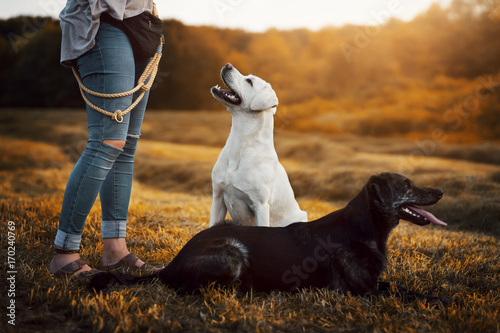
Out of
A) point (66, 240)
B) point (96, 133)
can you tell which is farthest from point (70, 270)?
point (96, 133)

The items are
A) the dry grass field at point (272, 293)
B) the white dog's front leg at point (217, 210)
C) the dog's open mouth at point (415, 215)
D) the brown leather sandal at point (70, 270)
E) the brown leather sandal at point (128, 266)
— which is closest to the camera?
the dry grass field at point (272, 293)

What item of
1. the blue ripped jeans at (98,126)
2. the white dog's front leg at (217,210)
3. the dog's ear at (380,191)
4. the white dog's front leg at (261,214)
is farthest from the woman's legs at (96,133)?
the dog's ear at (380,191)

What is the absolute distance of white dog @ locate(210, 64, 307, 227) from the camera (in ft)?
10.9

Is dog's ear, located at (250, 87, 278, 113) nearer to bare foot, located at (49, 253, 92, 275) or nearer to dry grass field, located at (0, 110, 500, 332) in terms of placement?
dry grass field, located at (0, 110, 500, 332)

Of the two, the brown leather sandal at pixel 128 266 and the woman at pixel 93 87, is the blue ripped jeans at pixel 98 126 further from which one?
the brown leather sandal at pixel 128 266

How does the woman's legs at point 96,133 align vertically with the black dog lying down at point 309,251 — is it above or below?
above

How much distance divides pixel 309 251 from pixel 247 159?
1.05 meters

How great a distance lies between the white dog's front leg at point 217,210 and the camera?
11.6ft

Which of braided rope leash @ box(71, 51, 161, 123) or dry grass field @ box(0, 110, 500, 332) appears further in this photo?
braided rope leash @ box(71, 51, 161, 123)

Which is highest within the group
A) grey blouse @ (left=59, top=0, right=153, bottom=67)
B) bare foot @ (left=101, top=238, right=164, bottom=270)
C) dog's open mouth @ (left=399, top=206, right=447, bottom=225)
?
grey blouse @ (left=59, top=0, right=153, bottom=67)

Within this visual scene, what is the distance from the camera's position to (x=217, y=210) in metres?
3.55

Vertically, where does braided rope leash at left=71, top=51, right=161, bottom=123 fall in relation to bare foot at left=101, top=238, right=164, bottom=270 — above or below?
above

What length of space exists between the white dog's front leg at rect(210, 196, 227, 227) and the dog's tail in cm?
102

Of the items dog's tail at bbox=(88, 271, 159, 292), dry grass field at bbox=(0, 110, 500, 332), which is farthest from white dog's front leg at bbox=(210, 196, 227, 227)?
dog's tail at bbox=(88, 271, 159, 292)
